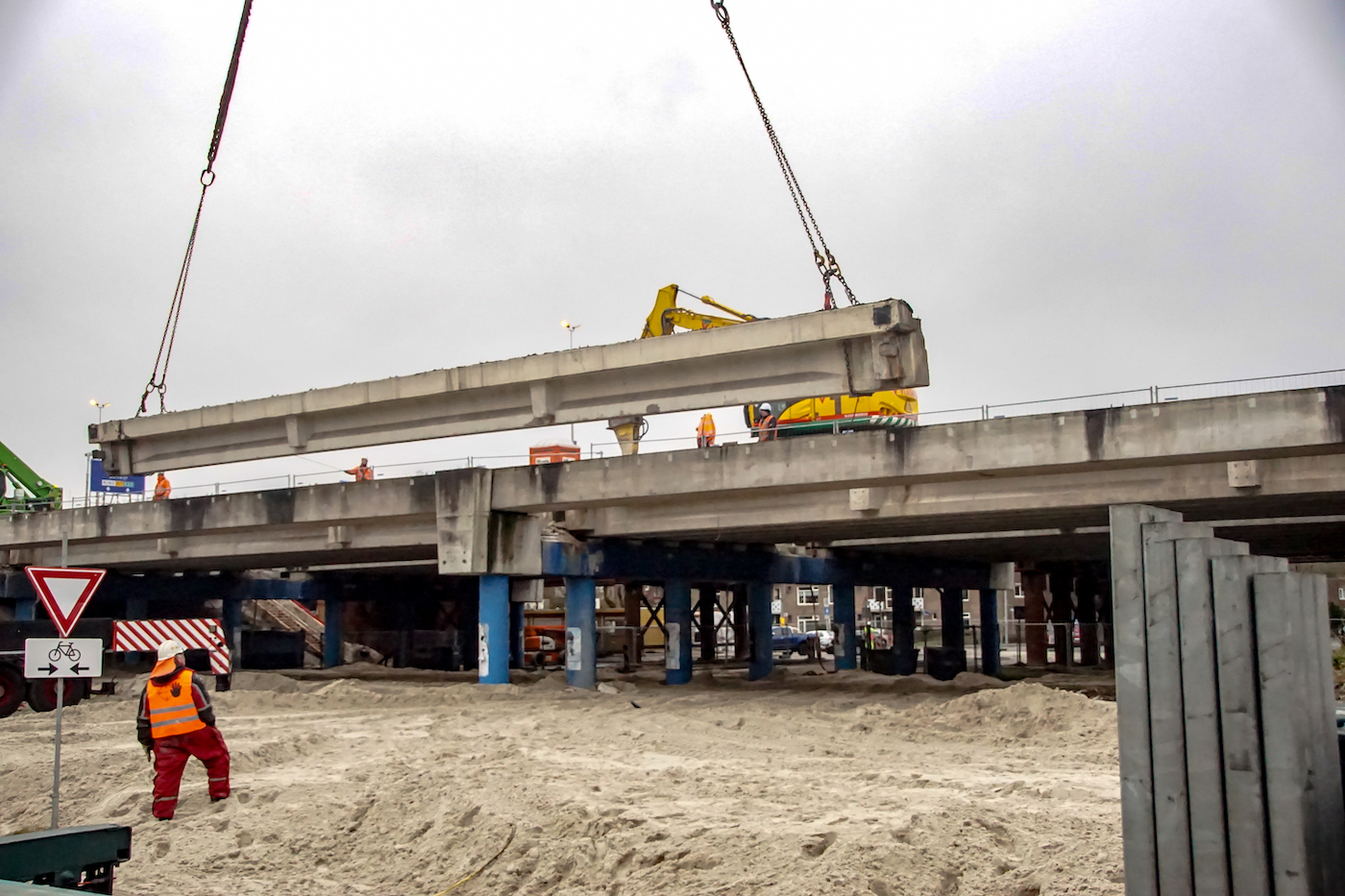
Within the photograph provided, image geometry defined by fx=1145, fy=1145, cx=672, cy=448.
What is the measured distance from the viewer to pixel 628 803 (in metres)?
10.4

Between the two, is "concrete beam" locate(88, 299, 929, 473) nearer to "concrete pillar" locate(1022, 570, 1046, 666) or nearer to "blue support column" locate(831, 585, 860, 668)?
"blue support column" locate(831, 585, 860, 668)

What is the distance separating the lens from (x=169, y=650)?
11.0 m

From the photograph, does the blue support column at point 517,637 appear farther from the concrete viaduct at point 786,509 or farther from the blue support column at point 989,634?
the blue support column at point 989,634

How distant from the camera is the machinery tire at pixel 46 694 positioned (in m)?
21.4

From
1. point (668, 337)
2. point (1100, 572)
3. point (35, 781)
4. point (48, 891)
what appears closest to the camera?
point (48, 891)

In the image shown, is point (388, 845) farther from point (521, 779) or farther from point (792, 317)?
point (792, 317)

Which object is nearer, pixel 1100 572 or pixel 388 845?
pixel 388 845

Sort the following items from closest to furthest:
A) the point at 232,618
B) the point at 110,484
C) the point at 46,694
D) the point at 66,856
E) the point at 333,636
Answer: the point at 66,856 < the point at 46,694 < the point at 333,636 < the point at 232,618 < the point at 110,484

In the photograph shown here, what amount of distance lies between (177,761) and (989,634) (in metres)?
36.0

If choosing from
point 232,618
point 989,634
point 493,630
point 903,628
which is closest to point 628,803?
point 493,630

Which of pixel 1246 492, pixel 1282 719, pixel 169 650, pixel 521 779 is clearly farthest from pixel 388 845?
pixel 1246 492

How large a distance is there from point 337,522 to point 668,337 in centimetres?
1117

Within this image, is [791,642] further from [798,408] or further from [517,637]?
[798,408]

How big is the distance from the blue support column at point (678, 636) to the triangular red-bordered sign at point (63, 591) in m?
20.5
